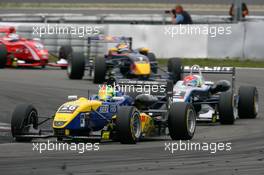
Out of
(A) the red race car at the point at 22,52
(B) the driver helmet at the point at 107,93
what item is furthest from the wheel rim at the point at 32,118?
(A) the red race car at the point at 22,52

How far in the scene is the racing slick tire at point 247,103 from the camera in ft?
56.9

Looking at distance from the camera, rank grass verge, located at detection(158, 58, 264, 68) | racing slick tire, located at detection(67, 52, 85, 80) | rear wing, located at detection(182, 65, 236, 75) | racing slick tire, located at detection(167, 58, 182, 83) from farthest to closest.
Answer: grass verge, located at detection(158, 58, 264, 68) < racing slick tire, located at detection(67, 52, 85, 80) < racing slick tire, located at detection(167, 58, 182, 83) < rear wing, located at detection(182, 65, 236, 75)

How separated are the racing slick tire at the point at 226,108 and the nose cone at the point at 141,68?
273 inches

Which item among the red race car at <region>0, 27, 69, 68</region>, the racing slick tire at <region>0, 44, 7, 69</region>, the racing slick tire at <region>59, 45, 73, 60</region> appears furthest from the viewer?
the racing slick tire at <region>59, 45, 73, 60</region>

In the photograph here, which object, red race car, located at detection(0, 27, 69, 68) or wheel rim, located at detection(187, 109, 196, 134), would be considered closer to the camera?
wheel rim, located at detection(187, 109, 196, 134)

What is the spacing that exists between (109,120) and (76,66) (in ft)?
34.9

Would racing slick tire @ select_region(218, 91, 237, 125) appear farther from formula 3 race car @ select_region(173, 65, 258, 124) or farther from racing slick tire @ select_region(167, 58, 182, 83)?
racing slick tire @ select_region(167, 58, 182, 83)

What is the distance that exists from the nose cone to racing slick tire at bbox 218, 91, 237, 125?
6930mm

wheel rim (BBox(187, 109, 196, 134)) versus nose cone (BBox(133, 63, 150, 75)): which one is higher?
wheel rim (BBox(187, 109, 196, 134))

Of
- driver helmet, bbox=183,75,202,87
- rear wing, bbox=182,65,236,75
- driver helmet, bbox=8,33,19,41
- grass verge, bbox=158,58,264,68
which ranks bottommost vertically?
grass verge, bbox=158,58,264,68

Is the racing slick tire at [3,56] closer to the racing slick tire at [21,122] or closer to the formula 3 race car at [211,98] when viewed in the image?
the formula 3 race car at [211,98]

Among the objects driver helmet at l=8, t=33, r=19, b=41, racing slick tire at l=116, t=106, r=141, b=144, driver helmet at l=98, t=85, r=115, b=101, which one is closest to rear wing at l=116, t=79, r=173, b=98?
driver helmet at l=98, t=85, r=115, b=101

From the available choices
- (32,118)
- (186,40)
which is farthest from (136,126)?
(186,40)

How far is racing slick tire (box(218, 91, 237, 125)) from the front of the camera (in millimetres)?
16094
